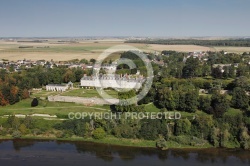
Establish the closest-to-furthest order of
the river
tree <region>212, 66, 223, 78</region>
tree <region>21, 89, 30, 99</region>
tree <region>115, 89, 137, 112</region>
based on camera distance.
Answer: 1. the river
2. tree <region>115, 89, 137, 112</region>
3. tree <region>21, 89, 30, 99</region>
4. tree <region>212, 66, 223, 78</region>

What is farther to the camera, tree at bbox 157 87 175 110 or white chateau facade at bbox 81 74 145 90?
white chateau facade at bbox 81 74 145 90

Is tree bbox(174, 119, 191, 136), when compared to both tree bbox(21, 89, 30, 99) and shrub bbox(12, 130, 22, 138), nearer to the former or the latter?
shrub bbox(12, 130, 22, 138)

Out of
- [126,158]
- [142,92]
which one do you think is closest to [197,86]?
[142,92]

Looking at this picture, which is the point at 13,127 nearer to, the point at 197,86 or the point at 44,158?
the point at 44,158

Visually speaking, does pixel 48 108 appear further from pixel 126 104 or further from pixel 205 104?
pixel 205 104

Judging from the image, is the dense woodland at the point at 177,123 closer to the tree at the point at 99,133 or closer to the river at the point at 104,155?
the tree at the point at 99,133

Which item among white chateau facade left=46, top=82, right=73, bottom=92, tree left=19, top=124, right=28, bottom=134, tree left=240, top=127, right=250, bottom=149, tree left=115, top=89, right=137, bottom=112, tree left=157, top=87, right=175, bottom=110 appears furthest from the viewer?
white chateau facade left=46, top=82, right=73, bottom=92

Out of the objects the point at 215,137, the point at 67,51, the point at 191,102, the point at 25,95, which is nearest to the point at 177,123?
the point at 215,137

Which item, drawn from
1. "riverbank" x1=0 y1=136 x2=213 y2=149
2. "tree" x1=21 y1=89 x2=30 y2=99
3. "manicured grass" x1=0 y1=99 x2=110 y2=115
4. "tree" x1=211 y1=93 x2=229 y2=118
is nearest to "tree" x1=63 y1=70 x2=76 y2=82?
"tree" x1=21 y1=89 x2=30 y2=99

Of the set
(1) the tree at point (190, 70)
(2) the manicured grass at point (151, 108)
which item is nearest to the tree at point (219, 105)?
(2) the manicured grass at point (151, 108)

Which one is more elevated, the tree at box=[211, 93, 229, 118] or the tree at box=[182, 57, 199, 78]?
the tree at box=[182, 57, 199, 78]
